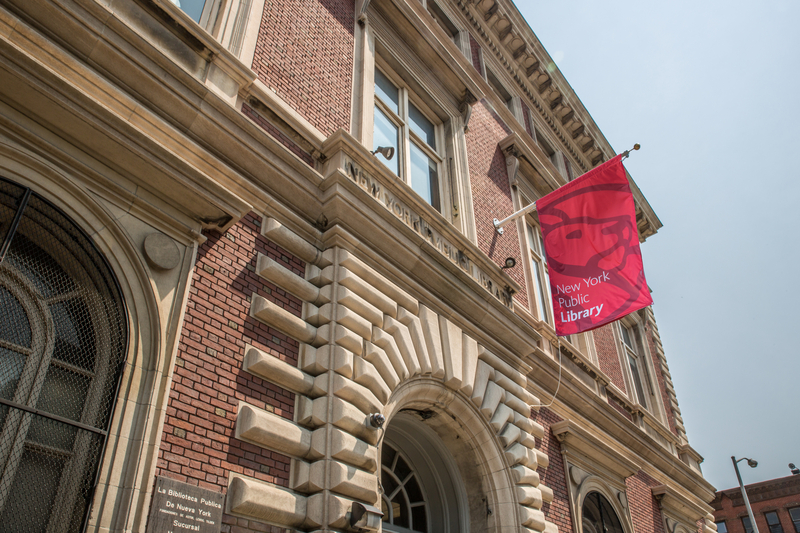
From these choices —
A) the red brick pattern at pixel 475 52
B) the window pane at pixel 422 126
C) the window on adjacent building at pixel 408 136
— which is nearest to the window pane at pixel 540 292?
the window on adjacent building at pixel 408 136

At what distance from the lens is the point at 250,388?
19.4ft

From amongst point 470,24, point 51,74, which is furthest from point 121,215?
point 470,24

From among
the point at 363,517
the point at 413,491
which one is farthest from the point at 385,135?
the point at 363,517

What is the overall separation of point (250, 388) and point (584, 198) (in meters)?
7.19

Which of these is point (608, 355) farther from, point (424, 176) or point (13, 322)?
point (13, 322)

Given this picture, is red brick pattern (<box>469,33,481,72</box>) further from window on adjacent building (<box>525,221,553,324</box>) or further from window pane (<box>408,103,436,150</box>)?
window pane (<box>408,103,436,150</box>)

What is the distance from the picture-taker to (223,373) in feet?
18.7

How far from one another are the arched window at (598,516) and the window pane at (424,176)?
245 inches

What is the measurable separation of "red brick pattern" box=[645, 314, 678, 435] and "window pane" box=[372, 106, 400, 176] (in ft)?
41.9

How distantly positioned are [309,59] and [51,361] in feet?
19.0

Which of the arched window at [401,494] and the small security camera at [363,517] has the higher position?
the arched window at [401,494]

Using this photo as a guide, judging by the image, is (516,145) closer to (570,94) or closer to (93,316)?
(570,94)

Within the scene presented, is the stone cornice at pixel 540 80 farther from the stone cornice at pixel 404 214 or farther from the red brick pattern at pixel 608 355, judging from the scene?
the stone cornice at pixel 404 214

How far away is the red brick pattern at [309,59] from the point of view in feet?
26.8
